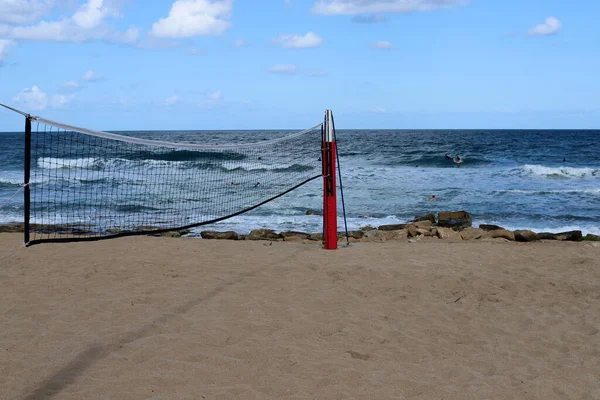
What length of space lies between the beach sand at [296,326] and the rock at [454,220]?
5.68 m

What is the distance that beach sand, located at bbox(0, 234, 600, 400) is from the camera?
4109 millimetres

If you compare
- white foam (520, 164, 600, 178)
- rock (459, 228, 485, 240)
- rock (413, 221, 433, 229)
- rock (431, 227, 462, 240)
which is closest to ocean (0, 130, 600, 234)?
white foam (520, 164, 600, 178)

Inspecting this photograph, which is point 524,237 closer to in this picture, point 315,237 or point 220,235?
point 315,237

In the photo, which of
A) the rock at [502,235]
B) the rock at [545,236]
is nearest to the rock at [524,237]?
the rock at [502,235]

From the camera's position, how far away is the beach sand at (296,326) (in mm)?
4109

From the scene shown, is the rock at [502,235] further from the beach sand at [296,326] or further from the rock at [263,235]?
the rock at [263,235]

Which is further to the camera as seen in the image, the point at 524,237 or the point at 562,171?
the point at 562,171

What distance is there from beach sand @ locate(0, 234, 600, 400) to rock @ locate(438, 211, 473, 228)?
18.6 ft

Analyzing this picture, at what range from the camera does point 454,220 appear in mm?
14141

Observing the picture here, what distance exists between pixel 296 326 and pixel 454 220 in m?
9.65

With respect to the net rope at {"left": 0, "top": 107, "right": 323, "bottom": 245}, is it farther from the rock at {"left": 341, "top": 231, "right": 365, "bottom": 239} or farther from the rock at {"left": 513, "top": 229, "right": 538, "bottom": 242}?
the rock at {"left": 513, "top": 229, "right": 538, "bottom": 242}

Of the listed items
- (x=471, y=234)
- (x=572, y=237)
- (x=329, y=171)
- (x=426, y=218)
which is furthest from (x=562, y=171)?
(x=329, y=171)

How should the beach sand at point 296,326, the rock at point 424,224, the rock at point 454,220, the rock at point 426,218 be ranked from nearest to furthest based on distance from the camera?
1. the beach sand at point 296,326
2. the rock at point 424,224
3. the rock at point 454,220
4. the rock at point 426,218

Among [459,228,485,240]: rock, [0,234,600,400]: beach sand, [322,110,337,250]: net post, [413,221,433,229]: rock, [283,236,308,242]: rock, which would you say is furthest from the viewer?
[413,221,433,229]: rock
